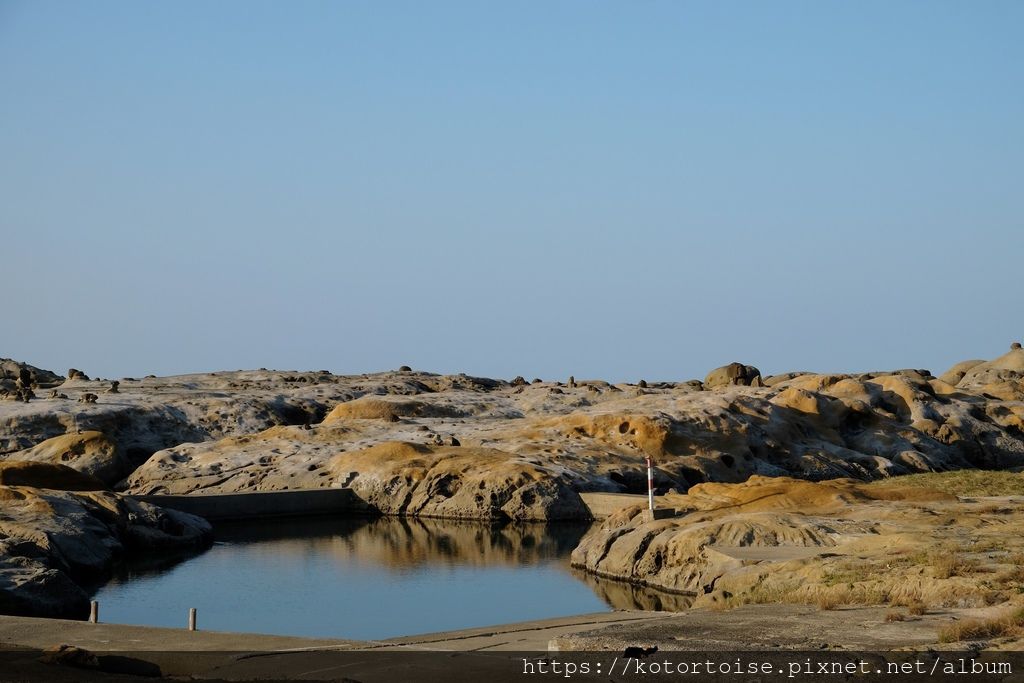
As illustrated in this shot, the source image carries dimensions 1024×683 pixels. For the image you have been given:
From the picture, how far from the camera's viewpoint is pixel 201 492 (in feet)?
148

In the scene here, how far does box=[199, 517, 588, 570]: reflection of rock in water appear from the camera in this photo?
34.7m

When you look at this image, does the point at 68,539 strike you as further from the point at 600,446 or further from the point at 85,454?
the point at 600,446

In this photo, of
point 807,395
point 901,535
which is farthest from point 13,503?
point 807,395

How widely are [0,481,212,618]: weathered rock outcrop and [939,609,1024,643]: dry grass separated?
53.5ft

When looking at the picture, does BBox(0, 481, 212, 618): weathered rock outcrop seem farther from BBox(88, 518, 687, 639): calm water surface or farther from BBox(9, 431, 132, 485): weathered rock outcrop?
BBox(9, 431, 132, 485): weathered rock outcrop

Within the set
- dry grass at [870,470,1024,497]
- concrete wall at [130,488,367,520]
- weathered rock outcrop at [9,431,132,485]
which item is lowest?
concrete wall at [130,488,367,520]

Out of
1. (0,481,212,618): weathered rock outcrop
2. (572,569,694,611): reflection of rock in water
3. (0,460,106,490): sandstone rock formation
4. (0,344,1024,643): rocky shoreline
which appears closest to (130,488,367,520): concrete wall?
(0,344,1024,643): rocky shoreline

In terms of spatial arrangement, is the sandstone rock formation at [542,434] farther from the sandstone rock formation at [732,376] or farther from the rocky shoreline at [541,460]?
the sandstone rock formation at [732,376]

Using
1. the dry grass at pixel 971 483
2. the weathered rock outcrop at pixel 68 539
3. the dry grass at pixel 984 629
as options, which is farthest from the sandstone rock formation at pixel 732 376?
the dry grass at pixel 984 629

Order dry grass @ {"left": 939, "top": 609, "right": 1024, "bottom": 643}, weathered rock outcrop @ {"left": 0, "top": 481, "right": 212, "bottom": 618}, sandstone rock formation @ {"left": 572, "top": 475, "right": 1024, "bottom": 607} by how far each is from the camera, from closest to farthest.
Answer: dry grass @ {"left": 939, "top": 609, "right": 1024, "bottom": 643}, sandstone rock formation @ {"left": 572, "top": 475, "right": 1024, "bottom": 607}, weathered rock outcrop @ {"left": 0, "top": 481, "right": 212, "bottom": 618}

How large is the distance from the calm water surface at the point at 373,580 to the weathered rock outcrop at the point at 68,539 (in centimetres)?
95

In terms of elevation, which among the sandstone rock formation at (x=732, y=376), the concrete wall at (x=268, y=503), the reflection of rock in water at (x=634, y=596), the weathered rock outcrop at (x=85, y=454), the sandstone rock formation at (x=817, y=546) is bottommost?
the reflection of rock in water at (x=634, y=596)

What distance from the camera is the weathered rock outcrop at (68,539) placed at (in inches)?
915

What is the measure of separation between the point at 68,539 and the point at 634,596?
1340 centimetres
